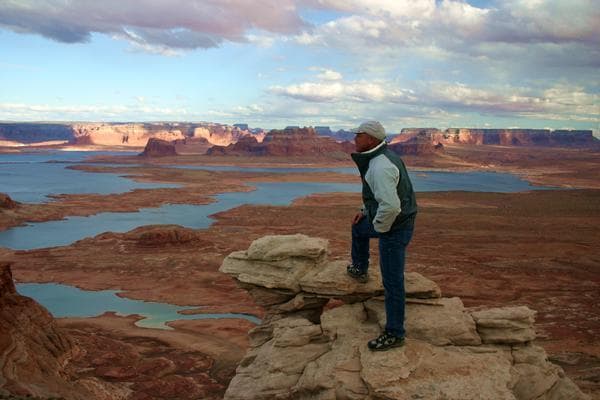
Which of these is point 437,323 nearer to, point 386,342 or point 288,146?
point 386,342

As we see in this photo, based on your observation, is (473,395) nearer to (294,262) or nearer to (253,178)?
(294,262)

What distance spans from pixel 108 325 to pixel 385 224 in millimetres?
16683

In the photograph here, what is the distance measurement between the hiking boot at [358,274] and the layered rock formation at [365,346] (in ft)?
0.35

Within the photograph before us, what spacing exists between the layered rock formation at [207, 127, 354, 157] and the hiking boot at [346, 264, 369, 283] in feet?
489

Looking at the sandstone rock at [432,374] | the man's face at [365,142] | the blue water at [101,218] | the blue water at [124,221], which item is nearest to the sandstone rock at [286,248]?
the sandstone rock at [432,374]

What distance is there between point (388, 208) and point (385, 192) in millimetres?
225

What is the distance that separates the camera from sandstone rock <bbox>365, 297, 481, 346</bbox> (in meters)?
7.80

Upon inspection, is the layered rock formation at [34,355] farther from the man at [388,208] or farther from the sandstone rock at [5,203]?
the sandstone rock at [5,203]

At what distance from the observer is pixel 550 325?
18766mm

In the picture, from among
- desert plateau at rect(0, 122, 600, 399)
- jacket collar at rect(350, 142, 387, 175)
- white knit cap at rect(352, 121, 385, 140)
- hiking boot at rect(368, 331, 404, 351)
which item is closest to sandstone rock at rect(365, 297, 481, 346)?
hiking boot at rect(368, 331, 404, 351)

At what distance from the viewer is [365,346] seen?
7.54 m

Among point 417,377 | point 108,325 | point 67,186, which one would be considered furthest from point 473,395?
point 67,186

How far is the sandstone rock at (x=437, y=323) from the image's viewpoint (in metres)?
7.80

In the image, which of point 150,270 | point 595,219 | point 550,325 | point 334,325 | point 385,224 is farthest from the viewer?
point 595,219
